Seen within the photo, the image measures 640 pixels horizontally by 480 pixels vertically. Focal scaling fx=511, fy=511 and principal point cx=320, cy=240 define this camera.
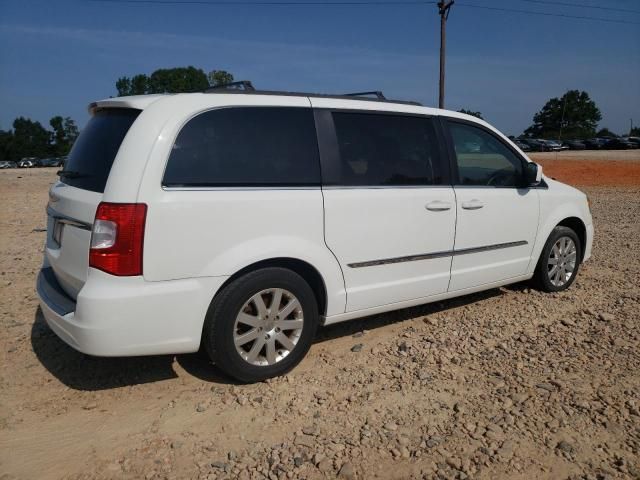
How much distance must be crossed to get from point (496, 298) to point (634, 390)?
1915 mm

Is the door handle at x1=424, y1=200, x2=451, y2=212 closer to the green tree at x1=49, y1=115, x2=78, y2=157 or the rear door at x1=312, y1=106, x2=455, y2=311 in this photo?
the rear door at x1=312, y1=106, x2=455, y2=311

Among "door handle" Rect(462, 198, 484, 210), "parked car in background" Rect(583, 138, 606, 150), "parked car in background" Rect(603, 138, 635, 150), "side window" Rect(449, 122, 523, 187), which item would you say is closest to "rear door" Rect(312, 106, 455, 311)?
"door handle" Rect(462, 198, 484, 210)

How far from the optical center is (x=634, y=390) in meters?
3.24

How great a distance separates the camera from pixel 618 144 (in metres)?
52.0

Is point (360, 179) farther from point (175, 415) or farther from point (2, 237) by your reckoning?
point (2, 237)

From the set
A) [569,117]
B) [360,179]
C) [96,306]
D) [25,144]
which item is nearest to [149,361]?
[96,306]

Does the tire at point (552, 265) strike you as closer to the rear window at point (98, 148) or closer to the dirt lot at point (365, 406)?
the dirt lot at point (365, 406)

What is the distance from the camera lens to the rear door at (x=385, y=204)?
3555mm

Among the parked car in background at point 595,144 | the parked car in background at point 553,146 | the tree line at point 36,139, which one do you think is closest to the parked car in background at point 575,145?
the parked car in background at point 595,144

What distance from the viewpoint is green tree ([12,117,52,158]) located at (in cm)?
10262

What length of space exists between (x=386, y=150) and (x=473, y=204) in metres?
0.93

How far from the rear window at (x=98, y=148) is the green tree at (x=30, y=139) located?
371 ft

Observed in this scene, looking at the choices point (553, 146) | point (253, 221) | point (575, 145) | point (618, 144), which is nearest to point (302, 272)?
point (253, 221)

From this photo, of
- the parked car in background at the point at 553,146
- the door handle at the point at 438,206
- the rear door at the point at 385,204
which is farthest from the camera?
the parked car in background at the point at 553,146
